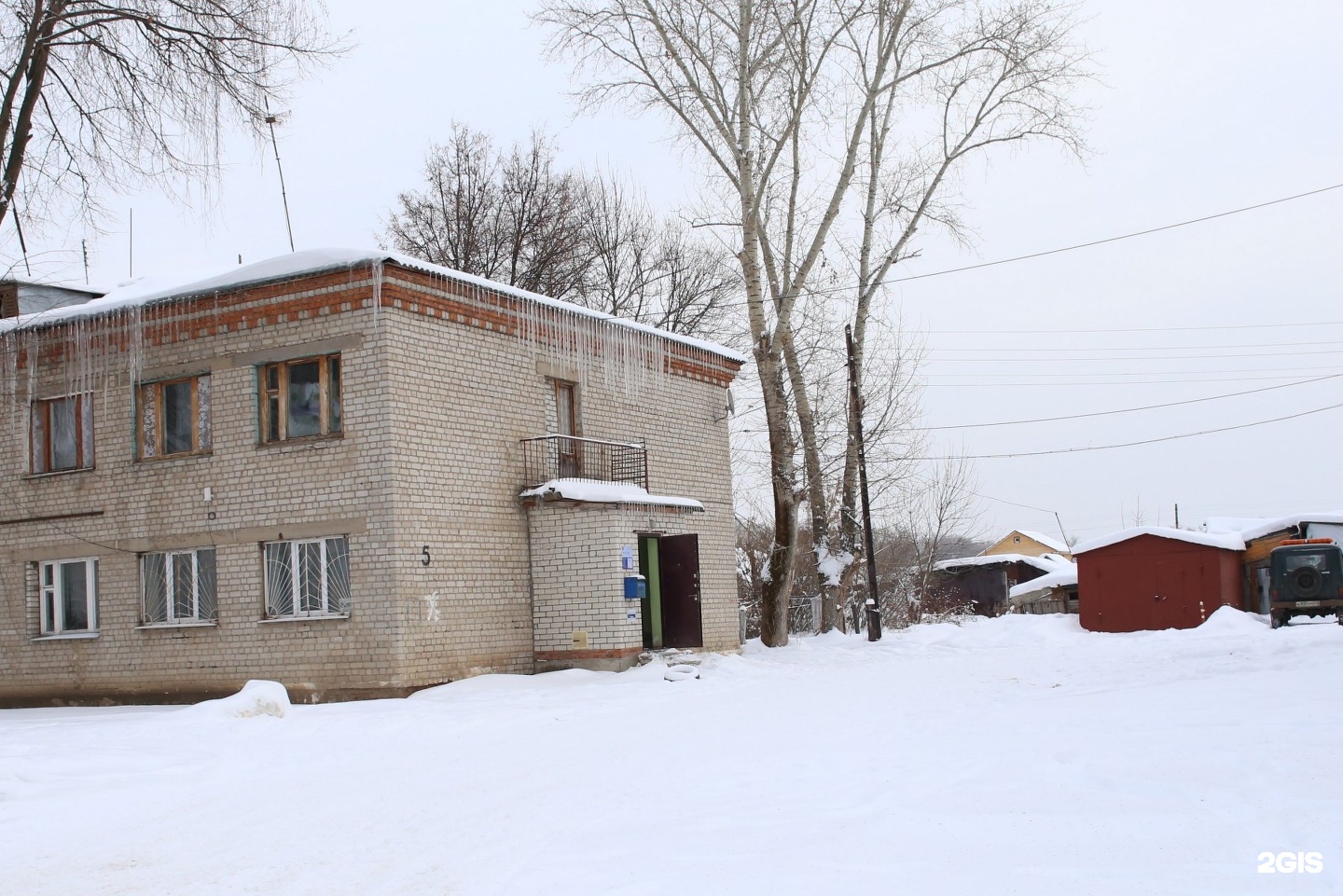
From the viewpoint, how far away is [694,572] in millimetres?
18922

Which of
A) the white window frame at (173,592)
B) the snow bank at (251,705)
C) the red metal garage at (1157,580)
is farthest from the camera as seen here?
the red metal garage at (1157,580)

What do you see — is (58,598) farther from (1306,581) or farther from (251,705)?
(1306,581)

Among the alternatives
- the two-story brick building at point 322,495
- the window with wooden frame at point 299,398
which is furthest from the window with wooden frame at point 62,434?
the window with wooden frame at point 299,398

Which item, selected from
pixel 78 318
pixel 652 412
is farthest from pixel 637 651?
pixel 78 318

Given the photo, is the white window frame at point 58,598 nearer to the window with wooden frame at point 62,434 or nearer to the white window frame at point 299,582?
the window with wooden frame at point 62,434

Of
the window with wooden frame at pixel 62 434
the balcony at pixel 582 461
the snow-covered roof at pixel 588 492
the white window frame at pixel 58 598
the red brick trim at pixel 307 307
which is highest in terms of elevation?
the red brick trim at pixel 307 307

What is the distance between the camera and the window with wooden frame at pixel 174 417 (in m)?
16.8

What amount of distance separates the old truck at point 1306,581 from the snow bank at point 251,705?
20.1 metres

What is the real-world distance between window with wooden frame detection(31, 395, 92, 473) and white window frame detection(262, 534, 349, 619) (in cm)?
374

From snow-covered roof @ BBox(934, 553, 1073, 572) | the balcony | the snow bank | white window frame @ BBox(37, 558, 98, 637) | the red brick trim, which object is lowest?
the snow bank

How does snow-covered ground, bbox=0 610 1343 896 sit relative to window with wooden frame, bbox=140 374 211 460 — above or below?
below

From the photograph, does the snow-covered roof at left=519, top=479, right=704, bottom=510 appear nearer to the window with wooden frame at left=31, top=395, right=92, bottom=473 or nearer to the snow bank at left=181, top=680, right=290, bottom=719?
the snow bank at left=181, top=680, right=290, bottom=719

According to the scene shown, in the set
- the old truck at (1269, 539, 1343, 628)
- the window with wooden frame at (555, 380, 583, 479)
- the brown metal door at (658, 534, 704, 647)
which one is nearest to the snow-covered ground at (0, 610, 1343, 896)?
the brown metal door at (658, 534, 704, 647)

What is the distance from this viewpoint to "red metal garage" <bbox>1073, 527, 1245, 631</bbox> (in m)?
28.6
